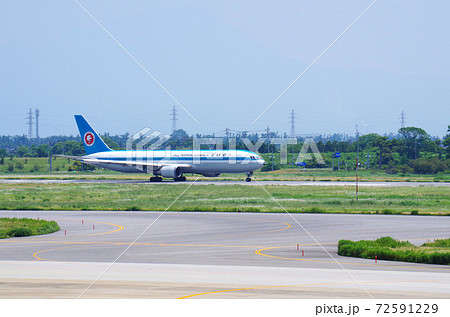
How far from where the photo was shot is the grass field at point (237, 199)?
1949 inches

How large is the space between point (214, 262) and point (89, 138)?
2965 inches

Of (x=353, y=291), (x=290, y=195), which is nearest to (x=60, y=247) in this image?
(x=353, y=291)

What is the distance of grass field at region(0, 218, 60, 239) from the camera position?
32969 millimetres

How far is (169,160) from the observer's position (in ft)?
292

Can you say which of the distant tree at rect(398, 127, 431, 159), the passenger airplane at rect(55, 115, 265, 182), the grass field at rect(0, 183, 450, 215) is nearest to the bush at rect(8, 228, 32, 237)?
the grass field at rect(0, 183, 450, 215)

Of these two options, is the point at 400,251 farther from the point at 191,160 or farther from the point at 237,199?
the point at 191,160

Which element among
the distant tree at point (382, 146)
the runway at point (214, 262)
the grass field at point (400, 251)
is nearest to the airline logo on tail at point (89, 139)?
the runway at point (214, 262)

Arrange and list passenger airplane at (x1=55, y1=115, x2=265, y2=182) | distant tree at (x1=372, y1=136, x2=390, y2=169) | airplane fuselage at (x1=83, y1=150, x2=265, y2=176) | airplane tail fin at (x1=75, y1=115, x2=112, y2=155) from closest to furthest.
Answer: airplane fuselage at (x1=83, y1=150, x2=265, y2=176), passenger airplane at (x1=55, y1=115, x2=265, y2=182), airplane tail fin at (x1=75, y1=115, x2=112, y2=155), distant tree at (x1=372, y1=136, x2=390, y2=169)

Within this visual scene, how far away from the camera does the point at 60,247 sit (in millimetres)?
28641

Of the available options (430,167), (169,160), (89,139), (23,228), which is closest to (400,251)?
(23,228)

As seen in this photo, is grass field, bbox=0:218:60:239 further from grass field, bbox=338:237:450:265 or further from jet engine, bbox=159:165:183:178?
jet engine, bbox=159:165:183:178

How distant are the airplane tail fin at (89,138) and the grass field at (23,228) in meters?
57.0

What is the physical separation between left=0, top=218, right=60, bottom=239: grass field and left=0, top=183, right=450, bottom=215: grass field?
12.6m
